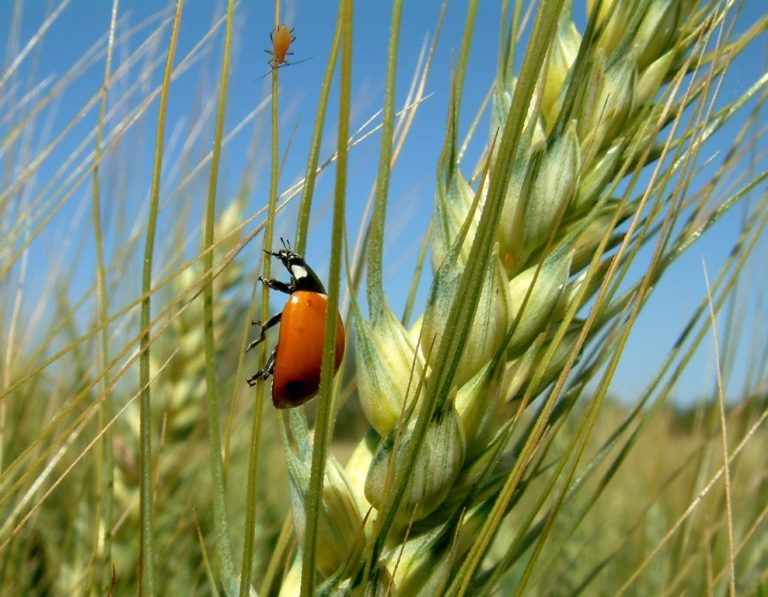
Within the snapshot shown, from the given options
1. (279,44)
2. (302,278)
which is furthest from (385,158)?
(302,278)

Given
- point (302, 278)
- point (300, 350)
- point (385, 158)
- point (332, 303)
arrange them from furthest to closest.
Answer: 1. point (302, 278)
2. point (300, 350)
3. point (385, 158)
4. point (332, 303)

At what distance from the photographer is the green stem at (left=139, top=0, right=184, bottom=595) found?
0.41 metres

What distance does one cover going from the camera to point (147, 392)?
0.42 metres

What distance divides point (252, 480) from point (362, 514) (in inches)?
4.0

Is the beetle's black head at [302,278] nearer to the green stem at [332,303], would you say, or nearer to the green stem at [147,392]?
the green stem at [147,392]

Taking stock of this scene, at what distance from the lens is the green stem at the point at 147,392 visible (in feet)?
1.35

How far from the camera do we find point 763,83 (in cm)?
55

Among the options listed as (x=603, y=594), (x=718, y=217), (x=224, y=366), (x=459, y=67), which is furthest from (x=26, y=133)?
(x=603, y=594)

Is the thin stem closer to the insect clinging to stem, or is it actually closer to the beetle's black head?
the insect clinging to stem

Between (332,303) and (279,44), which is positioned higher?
(279,44)

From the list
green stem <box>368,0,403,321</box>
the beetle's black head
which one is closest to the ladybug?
the beetle's black head

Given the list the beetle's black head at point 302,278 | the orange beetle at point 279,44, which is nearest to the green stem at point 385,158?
the orange beetle at point 279,44

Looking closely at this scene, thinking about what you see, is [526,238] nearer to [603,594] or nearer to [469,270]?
[469,270]

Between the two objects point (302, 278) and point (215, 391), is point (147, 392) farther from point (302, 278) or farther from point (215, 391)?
point (302, 278)
